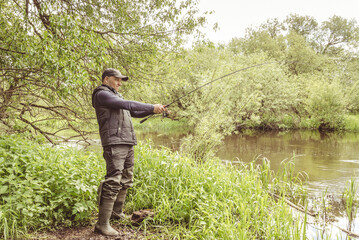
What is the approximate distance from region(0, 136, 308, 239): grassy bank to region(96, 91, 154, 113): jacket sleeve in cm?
102

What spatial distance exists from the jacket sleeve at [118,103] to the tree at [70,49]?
0.68 metres

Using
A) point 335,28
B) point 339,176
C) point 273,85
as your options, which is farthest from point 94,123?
point 335,28

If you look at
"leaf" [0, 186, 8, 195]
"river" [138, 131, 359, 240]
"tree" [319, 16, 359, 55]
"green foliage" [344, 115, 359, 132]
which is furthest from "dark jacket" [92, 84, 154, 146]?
"tree" [319, 16, 359, 55]

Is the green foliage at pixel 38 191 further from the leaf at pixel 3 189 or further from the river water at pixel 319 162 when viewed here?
the river water at pixel 319 162

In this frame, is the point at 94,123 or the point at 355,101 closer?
the point at 94,123

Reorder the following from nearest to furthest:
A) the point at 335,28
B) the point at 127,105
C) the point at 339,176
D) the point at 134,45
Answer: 1. the point at 127,105
2. the point at 134,45
3. the point at 339,176
4. the point at 335,28

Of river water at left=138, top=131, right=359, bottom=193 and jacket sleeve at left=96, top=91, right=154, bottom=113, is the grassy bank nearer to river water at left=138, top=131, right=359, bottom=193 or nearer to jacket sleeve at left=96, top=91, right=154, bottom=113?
jacket sleeve at left=96, top=91, right=154, bottom=113

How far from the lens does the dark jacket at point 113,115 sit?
9.91 ft

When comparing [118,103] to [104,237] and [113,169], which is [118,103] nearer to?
[113,169]

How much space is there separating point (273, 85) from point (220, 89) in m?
9.85

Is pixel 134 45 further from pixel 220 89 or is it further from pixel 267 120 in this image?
pixel 267 120

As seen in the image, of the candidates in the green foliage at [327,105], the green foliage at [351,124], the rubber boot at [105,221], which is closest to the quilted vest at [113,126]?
the rubber boot at [105,221]

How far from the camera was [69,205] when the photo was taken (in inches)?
130

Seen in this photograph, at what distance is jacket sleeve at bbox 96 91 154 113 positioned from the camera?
2.98 m
